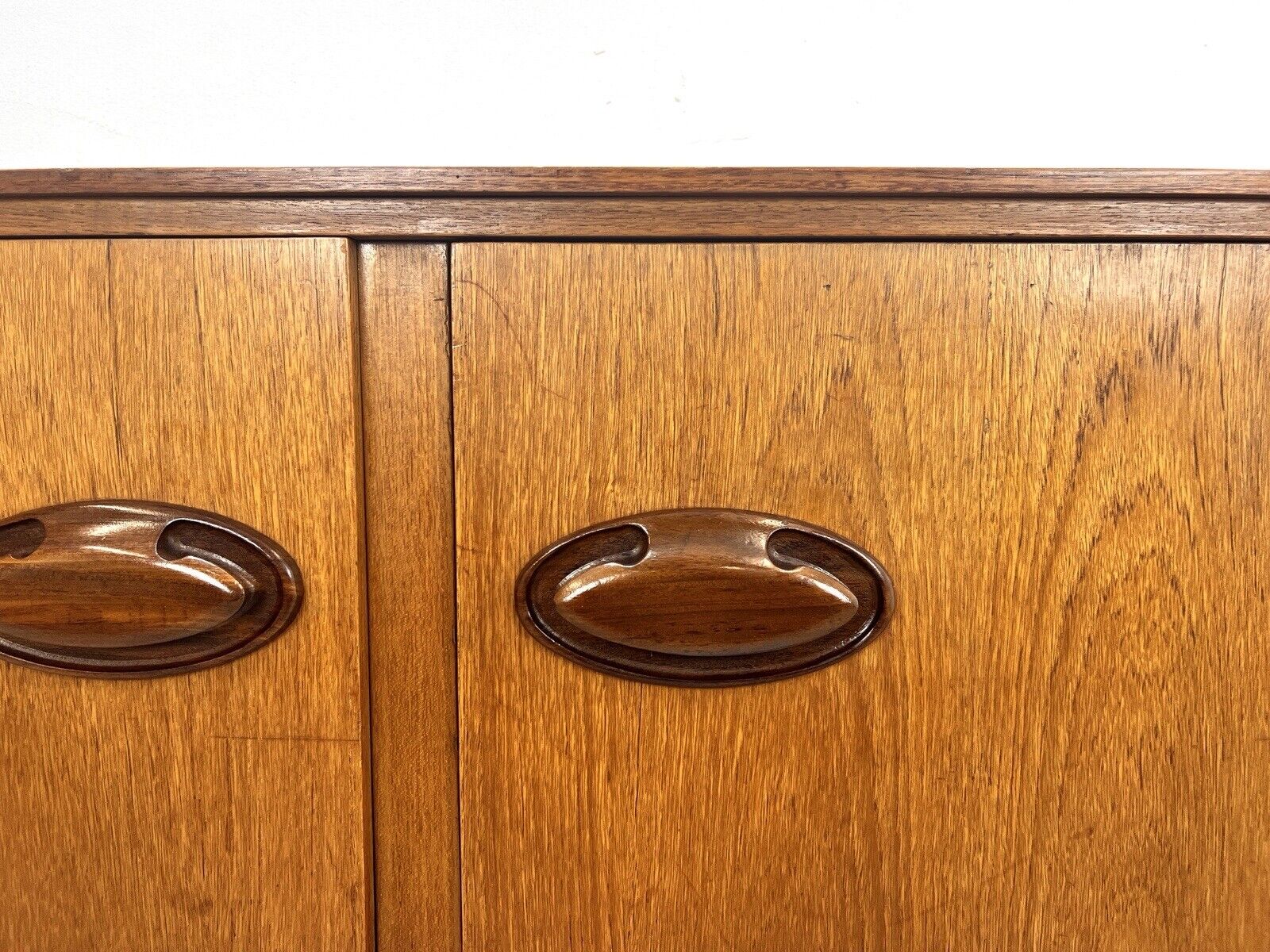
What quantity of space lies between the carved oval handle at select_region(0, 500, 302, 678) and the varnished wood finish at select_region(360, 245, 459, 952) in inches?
1.9

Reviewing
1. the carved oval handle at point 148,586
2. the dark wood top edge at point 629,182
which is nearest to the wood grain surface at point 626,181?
the dark wood top edge at point 629,182

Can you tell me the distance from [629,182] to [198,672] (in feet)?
0.93

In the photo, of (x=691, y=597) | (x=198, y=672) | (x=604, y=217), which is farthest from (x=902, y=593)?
(x=198, y=672)

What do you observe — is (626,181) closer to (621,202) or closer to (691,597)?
(621,202)

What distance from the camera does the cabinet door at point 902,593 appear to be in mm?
324

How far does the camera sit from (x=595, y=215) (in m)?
0.32

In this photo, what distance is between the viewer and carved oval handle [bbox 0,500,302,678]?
32cm

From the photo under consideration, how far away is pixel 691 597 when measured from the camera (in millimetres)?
326

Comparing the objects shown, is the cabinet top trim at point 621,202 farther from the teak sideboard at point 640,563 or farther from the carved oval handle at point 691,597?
the carved oval handle at point 691,597

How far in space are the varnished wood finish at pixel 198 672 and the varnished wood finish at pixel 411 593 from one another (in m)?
0.01
